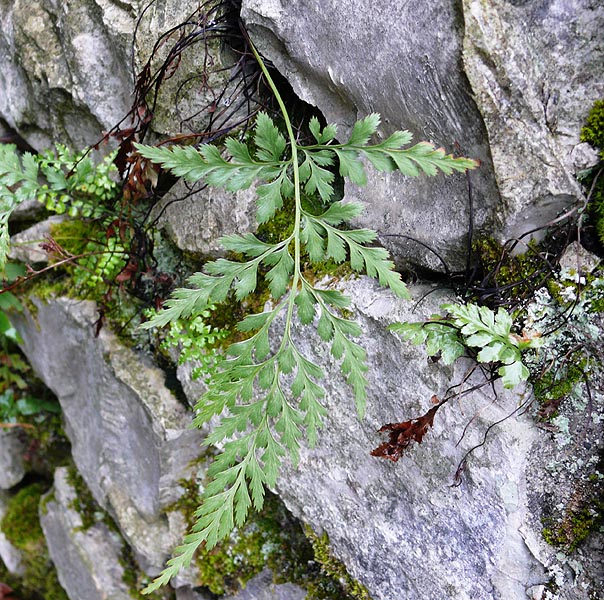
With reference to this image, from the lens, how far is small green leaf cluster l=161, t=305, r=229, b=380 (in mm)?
2684

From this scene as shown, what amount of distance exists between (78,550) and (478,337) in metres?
3.26

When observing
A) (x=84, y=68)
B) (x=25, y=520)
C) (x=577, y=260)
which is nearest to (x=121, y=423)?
(x=25, y=520)

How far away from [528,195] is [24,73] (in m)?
3.07

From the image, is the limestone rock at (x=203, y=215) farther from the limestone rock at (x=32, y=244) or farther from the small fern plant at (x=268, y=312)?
the limestone rock at (x=32, y=244)

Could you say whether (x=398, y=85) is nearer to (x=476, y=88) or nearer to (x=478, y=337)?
(x=476, y=88)

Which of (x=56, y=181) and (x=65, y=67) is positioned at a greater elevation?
(x=65, y=67)

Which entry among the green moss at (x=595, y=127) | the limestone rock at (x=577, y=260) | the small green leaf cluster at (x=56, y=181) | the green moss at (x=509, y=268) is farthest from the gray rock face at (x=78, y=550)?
the green moss at (x=595, y=127)

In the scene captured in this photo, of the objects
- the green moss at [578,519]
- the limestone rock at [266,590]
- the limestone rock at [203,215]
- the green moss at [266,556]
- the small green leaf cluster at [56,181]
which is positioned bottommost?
the limestone rock at [266,590]

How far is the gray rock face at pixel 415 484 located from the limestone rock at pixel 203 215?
68 cm

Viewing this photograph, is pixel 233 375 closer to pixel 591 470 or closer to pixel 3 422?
pixel 591 470

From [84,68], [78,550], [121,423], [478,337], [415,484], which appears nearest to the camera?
[478,337]

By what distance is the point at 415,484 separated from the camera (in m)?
2.29

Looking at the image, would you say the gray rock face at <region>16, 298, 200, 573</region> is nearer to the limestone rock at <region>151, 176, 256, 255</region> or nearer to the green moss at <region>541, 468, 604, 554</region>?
the limestone rock at <region>151, 176, 256, 255</region>

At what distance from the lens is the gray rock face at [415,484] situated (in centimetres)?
210
